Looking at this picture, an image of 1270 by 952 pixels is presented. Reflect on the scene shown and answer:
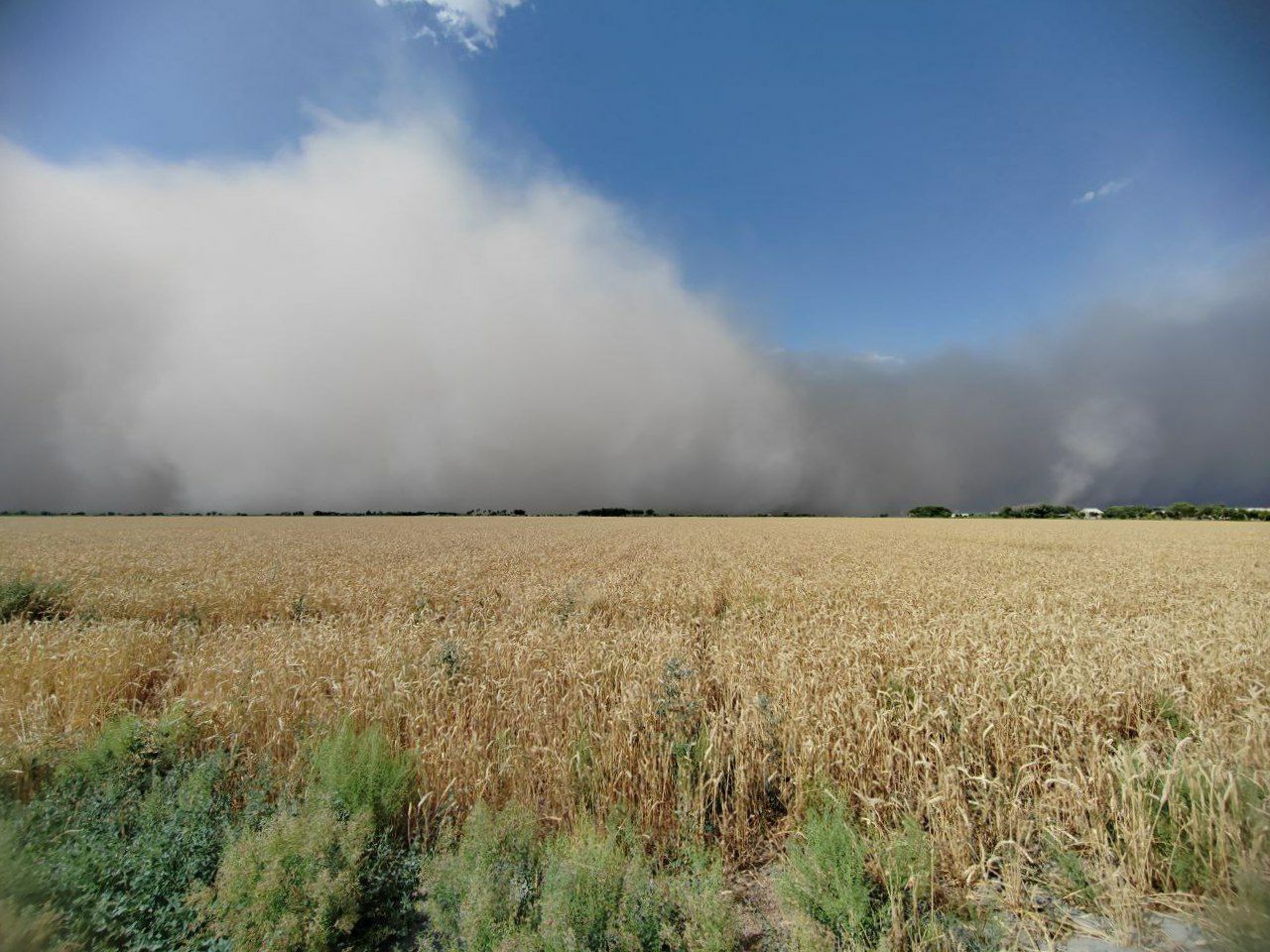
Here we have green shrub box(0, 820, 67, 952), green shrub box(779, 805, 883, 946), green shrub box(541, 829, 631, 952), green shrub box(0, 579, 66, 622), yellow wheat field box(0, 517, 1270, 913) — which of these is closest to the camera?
green shrub box(0, 820, 67, 952)

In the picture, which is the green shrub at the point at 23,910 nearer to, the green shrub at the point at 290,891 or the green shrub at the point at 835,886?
the green shrub at the point at 290,891

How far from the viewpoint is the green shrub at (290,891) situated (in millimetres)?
2869

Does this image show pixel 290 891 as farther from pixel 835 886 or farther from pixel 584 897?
pixel 835 886

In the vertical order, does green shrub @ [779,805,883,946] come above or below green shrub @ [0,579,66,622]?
above

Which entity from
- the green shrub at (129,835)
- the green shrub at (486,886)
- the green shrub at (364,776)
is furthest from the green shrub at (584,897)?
A: the green shrub at (129,835)

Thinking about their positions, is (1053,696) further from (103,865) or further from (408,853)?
(103,865)

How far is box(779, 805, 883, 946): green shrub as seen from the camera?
3.06 m

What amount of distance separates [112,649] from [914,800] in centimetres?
1083

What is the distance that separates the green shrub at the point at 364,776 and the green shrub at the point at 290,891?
0.57 meters

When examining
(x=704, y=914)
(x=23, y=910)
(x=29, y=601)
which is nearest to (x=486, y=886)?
(x=704, y=914)

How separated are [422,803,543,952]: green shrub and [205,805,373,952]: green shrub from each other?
1.77ft

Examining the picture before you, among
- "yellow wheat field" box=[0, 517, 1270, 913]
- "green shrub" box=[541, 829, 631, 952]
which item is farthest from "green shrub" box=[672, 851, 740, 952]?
"yellow wheat field" box=[0, 517, 1270, 913]

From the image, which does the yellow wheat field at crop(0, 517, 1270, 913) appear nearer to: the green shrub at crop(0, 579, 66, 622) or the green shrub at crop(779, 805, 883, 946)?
the green shrub at crop(779, 805, 883, 946)

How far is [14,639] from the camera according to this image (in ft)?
28.1
